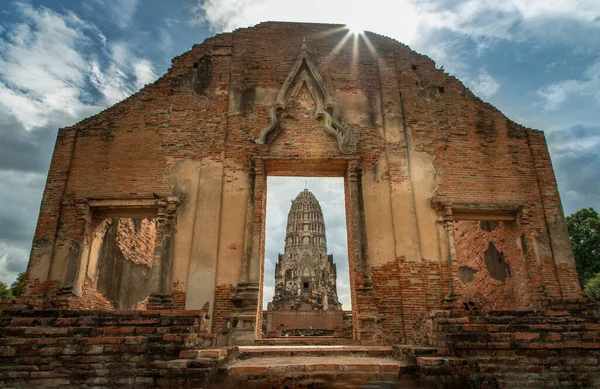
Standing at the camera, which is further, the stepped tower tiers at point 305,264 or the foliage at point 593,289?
the stepped tower tiers at point 305,264

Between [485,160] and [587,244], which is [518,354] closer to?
[485,160]

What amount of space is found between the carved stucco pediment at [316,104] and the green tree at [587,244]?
2075 centimetres

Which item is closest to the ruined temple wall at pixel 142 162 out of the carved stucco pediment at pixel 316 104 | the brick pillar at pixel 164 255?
the brick pillar at pixel 164 255

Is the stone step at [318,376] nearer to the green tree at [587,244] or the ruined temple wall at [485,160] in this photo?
the ruined temple wall at [485,160]

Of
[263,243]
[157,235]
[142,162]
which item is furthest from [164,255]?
[142,162]

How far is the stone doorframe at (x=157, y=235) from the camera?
895 centimetres

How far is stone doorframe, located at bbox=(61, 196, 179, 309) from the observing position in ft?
29.4

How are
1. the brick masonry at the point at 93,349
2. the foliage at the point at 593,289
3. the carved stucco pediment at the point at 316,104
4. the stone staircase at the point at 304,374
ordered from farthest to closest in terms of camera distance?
the foliage at the point at 593,289 → the carved stucco pediment at the point at 316,104 → the brick masonry at the point at 93,349 → the stone staircase at the point at 304,374

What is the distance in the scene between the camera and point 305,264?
4006 centimetres

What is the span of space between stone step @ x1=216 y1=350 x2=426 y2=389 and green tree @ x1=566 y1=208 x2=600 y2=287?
24.3 m

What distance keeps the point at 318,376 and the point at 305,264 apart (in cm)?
3581

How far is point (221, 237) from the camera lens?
9.38 metres

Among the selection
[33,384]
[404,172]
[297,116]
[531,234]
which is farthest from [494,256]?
[33,384]

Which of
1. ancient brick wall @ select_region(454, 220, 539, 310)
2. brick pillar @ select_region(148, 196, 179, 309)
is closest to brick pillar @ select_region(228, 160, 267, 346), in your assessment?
brick pillar @ select_region(148, 196, 179, 309)
